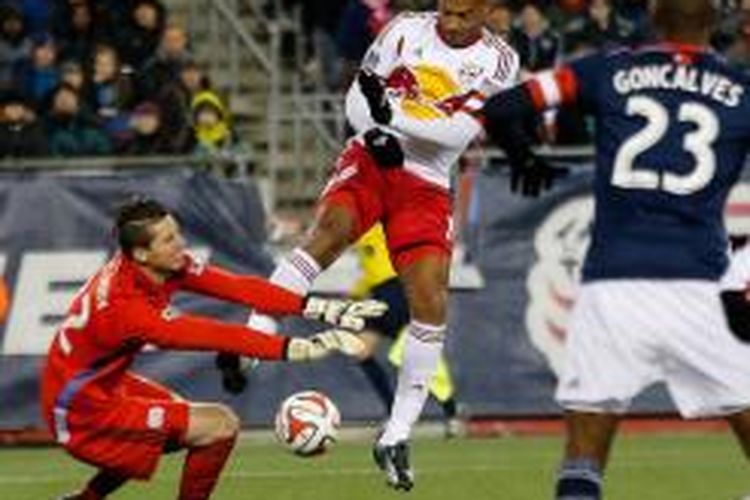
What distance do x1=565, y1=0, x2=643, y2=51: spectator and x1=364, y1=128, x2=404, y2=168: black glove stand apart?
23.3 feet

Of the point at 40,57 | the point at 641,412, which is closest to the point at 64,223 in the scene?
the point at 40,57

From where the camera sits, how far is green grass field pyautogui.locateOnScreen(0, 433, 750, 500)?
1283 cm

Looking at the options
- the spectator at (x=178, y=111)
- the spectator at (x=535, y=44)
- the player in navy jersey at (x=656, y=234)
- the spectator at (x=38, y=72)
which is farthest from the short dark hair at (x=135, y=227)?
the spectator at (x=535, y=44)

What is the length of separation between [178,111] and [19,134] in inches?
48.1

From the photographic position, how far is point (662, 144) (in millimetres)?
8891

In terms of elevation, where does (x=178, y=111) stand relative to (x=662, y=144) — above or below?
below

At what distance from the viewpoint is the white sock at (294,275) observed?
40.7 feet

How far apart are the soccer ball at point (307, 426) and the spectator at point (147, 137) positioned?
6.79m

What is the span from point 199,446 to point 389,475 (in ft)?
4.20

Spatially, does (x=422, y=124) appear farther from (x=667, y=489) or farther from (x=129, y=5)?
(x=129, y=5)

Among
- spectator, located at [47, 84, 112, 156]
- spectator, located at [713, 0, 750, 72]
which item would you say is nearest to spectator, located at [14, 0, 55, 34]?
spectator, located at [47, 84, 112, 156]

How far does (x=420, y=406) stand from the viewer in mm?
12406

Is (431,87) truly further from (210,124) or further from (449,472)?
(210,124)

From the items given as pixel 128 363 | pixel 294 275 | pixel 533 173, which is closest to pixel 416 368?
pixel 294 275
